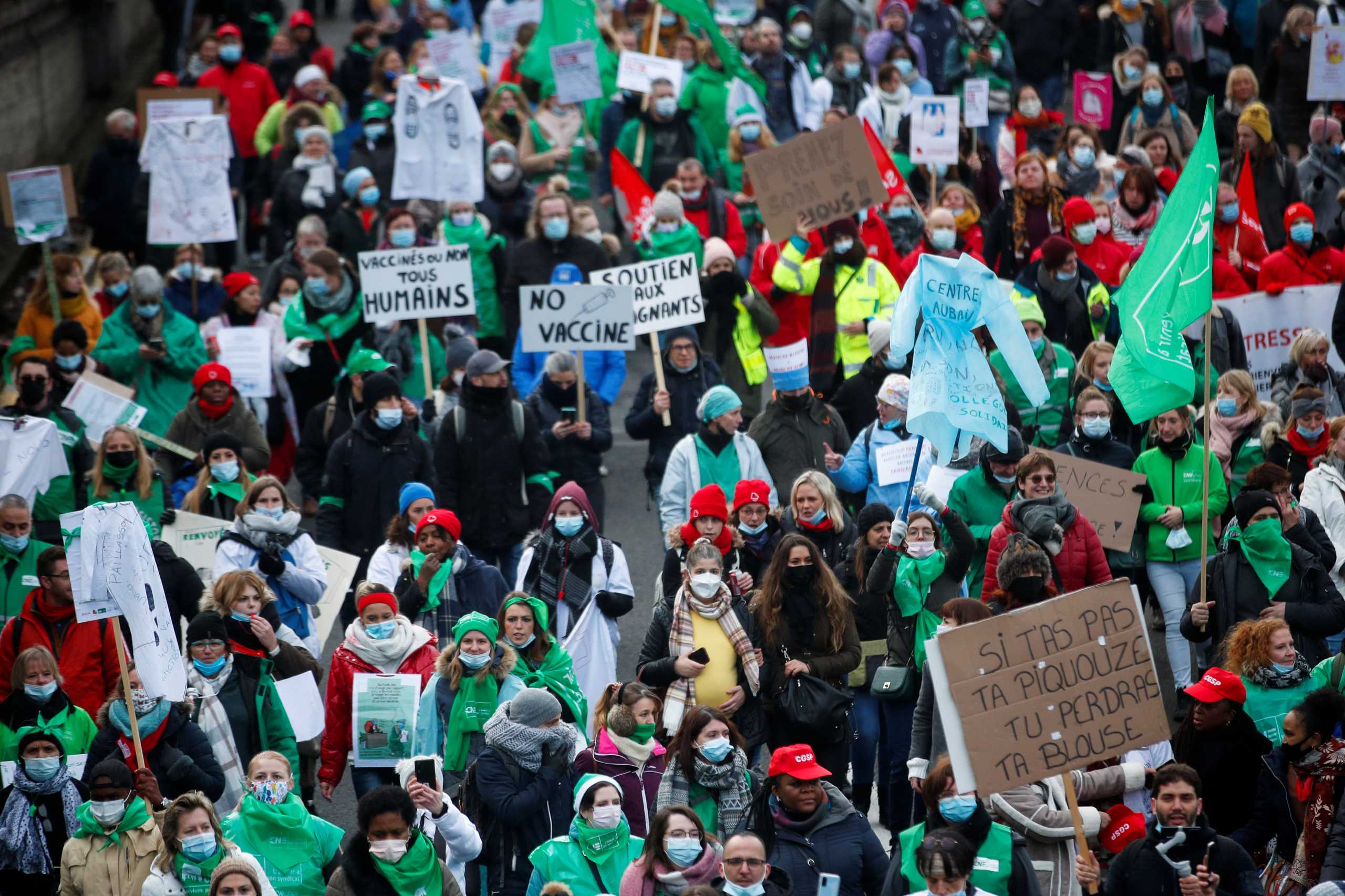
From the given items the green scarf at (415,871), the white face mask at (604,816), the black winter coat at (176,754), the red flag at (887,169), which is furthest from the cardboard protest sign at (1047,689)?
the red flag at (887,169)

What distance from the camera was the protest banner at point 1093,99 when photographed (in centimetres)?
1875

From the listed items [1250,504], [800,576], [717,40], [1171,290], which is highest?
[1171,290]

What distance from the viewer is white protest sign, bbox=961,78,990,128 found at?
58.9ft

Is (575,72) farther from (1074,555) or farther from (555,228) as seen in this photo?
(1074,555)

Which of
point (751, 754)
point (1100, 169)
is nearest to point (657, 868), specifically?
point (751, 754)

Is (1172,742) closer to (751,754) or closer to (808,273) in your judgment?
(751,754)

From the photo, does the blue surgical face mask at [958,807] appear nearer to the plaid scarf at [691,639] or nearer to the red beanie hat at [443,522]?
the plaid scarf at [691,639]

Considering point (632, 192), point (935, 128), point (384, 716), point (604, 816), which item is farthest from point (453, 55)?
point (604, 816)

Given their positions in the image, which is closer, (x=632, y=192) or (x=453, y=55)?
(x=632, y=192)

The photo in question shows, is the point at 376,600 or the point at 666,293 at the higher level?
the point at 376,600

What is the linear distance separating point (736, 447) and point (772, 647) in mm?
2173

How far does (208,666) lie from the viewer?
914 centimetres

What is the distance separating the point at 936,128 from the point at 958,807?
982cm

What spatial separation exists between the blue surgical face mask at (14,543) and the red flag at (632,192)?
6129 mm
